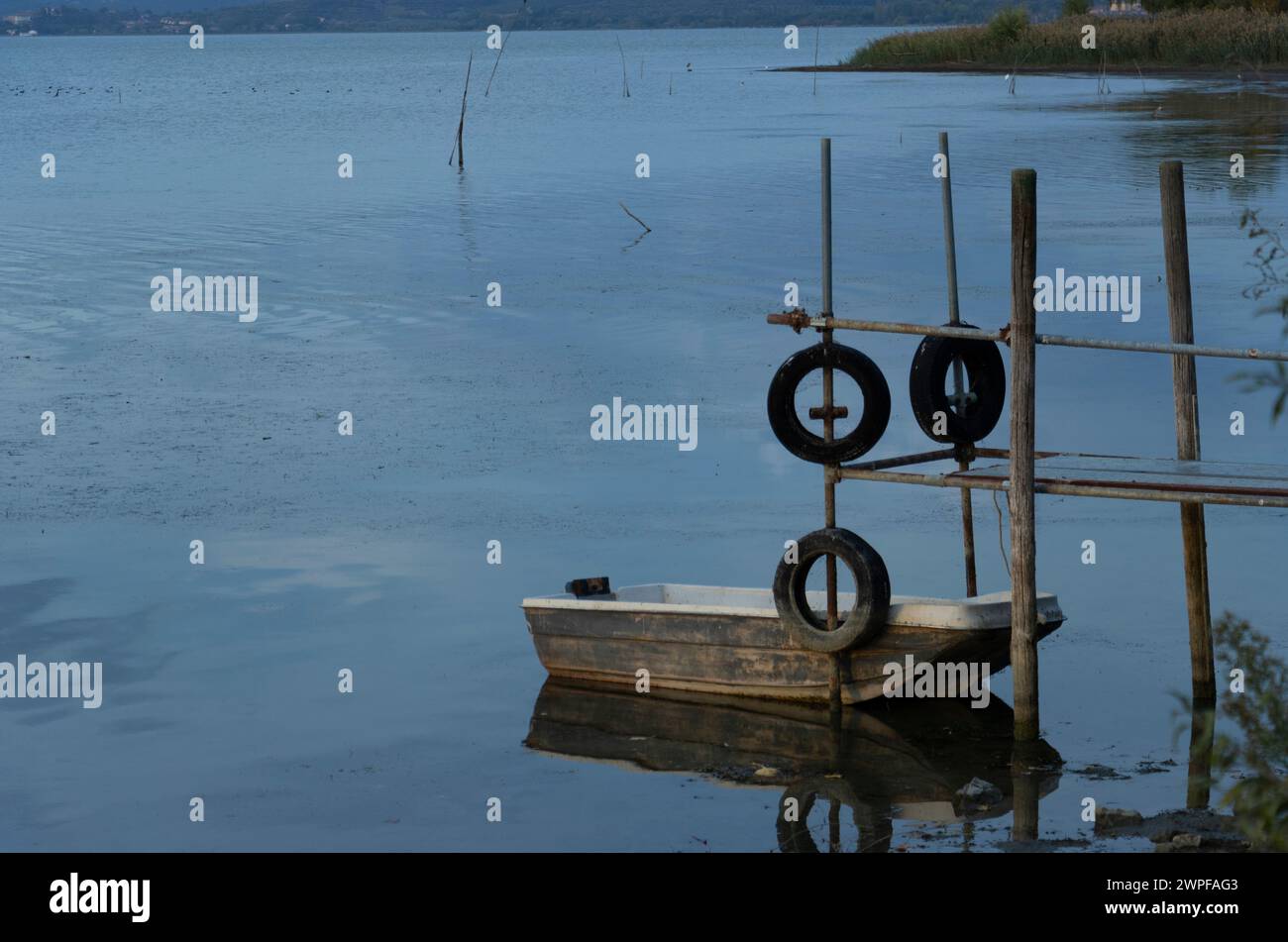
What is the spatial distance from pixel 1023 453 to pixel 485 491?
764cm

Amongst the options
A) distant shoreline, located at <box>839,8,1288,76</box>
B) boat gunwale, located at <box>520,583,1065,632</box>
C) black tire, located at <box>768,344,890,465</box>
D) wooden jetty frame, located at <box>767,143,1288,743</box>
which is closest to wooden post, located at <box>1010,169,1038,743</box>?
wooden jetty frame, located at <box>767,143,1288,743</box>

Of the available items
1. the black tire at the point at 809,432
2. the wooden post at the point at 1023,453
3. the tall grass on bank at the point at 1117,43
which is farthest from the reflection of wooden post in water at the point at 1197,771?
the tall grass on bank at the point at 1117,43

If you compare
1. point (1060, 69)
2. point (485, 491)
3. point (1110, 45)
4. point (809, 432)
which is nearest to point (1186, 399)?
point (809, 432)

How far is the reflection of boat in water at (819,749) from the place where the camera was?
11.2 meters

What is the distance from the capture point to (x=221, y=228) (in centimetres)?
3925

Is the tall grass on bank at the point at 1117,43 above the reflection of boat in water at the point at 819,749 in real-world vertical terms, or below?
above

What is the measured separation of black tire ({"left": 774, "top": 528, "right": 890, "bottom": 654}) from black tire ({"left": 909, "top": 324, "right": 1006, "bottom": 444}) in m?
1.23

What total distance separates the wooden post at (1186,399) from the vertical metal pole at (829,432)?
2262 millimetres

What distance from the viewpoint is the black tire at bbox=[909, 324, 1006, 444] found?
13.2 metres

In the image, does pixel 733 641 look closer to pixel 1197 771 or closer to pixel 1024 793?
pixel 1024 793

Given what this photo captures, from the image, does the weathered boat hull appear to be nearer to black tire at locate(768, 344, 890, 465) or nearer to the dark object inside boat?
the dark object inside boat

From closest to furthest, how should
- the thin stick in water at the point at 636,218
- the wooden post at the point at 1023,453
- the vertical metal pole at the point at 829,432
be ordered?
the wooden post at the point at 1023,453 → the vertical metal pole at the point at 829,432 → the thin stick in water at the point at 636,218

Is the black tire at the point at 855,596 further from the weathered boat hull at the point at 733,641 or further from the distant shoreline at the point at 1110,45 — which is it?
the distant shoreline at the point at 1110,45
